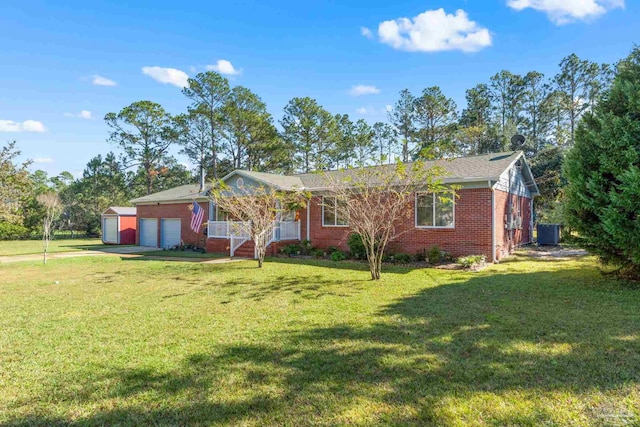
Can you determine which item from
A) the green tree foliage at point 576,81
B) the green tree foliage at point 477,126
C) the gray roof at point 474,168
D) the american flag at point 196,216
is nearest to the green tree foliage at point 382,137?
the green tree foliage at point 477,126

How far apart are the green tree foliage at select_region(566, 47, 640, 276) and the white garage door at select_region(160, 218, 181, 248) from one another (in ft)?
64.0

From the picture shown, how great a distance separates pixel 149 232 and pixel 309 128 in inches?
685

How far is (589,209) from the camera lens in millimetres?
7852

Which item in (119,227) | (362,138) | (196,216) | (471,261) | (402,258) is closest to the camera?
(471,261)

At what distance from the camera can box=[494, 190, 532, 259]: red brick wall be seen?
1296 cm

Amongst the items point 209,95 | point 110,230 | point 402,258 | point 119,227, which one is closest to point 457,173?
point 402,258

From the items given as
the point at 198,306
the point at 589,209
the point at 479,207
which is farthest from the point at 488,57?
the point at 198,306

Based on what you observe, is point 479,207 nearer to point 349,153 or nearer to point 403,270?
point 403,270

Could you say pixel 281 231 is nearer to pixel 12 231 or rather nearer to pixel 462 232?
pixel 462 232

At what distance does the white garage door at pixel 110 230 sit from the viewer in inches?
964

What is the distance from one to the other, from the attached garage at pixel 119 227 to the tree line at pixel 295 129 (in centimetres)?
848

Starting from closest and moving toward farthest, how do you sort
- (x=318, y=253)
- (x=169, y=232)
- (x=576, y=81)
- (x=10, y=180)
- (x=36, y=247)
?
(x=318, y=253), (x=10, y=180), (x=169, y=232), (x=36, y=247), (x=576, y=81)

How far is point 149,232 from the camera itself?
22891 mm

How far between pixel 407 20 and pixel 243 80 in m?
20.6
